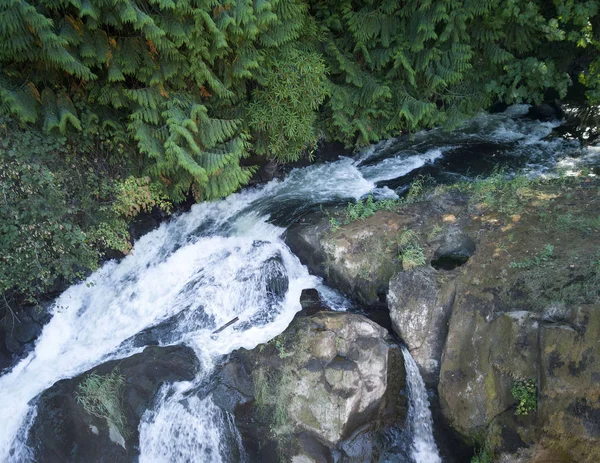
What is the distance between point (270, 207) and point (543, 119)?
29.6 ft

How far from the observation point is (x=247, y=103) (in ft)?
32.3

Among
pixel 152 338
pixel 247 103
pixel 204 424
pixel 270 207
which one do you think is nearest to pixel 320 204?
pixel 270 207

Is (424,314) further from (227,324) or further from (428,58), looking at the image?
(428,58)

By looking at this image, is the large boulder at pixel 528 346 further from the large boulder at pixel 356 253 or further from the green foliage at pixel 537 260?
the large boulder at pixel 356 253

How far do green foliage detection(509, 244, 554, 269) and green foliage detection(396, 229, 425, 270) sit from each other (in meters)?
1.47

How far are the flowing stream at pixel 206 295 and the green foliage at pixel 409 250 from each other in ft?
4.72

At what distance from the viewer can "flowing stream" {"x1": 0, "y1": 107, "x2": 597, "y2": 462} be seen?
6832 mm

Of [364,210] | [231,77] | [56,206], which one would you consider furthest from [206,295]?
[231,77]

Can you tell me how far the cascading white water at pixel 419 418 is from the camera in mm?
6594

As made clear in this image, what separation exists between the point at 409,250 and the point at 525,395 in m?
2.87

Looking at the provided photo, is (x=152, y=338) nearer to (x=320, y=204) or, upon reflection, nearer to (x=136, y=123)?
(x=136, y=123)

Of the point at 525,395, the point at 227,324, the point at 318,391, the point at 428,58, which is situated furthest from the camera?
the point at 428,58

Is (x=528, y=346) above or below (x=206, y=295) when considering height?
below

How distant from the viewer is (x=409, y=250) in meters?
7.73
